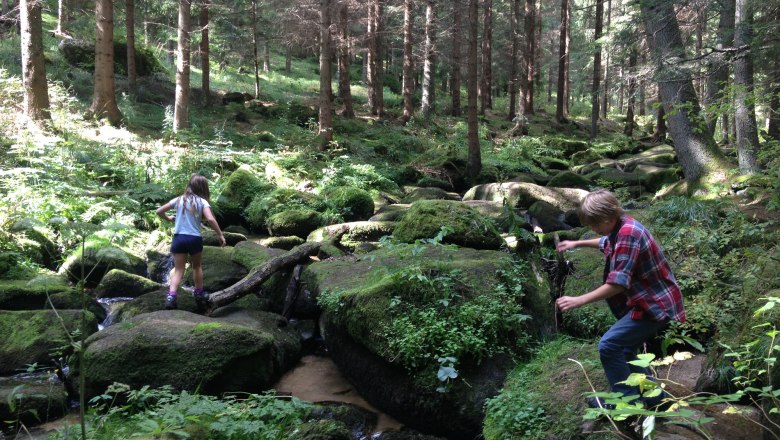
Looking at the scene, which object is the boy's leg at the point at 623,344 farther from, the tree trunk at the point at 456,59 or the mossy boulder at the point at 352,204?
the tree trunk at the point at 456,59

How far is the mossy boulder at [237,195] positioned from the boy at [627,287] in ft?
32.7

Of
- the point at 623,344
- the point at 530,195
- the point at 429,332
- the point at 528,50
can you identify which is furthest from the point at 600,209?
the point at 528,50

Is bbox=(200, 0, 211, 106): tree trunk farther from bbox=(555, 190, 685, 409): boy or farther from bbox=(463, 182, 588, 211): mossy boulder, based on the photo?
bbox=(555, 190, 685, 409): boy

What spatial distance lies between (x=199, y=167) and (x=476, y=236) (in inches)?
357

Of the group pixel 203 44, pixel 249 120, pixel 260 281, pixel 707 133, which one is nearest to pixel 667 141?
pixel 707 133

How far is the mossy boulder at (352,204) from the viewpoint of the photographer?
1245 centimetres

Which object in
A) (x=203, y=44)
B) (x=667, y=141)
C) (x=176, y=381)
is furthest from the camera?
(x=667, y=141)

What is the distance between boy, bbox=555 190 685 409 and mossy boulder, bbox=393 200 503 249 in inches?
177

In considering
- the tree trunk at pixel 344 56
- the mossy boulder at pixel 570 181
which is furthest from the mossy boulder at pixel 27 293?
the tree trunk at pixel 344 56

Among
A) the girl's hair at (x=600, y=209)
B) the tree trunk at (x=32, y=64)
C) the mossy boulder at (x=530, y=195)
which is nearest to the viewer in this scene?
the girl's hair at (x=600, y=209)

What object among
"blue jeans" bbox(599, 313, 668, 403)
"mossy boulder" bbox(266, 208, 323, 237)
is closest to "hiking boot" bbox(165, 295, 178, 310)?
"mossy boulder" bbox(266, 208, 323, 237)

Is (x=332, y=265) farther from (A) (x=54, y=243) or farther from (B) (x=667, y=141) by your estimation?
(B) (x=667, y=141)

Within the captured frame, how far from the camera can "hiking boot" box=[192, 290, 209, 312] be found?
7.50 m

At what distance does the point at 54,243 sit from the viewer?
9.40 meters
